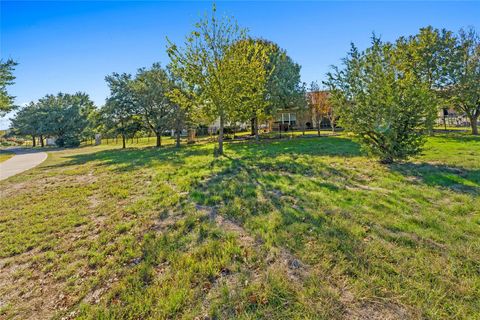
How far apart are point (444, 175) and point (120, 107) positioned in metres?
24.7

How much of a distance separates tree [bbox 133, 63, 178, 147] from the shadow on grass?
19154 millimetres

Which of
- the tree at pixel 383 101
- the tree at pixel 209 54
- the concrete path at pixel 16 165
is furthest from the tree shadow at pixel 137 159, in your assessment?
the tree at pixel 383 101

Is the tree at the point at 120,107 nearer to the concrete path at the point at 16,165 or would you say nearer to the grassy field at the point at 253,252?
the concrete path at the point at 16,165

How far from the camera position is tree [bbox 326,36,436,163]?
7.35m

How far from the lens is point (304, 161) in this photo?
9.57m

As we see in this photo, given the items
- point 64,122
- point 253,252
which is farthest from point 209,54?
point 64,122

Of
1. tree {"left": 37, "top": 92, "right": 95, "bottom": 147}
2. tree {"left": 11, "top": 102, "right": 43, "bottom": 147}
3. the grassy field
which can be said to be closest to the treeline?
the grassy field

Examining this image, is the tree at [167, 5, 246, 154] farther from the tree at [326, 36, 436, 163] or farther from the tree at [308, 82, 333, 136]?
the tree at [308, 82, 333, 136]

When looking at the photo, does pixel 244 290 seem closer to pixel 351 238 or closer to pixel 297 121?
pixel 351 238

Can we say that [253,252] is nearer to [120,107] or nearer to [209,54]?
[209,54]

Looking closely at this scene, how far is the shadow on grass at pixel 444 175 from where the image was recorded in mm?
5352

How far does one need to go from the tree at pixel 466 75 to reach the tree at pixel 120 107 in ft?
90.5

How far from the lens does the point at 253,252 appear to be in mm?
3133

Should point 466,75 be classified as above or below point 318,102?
above
